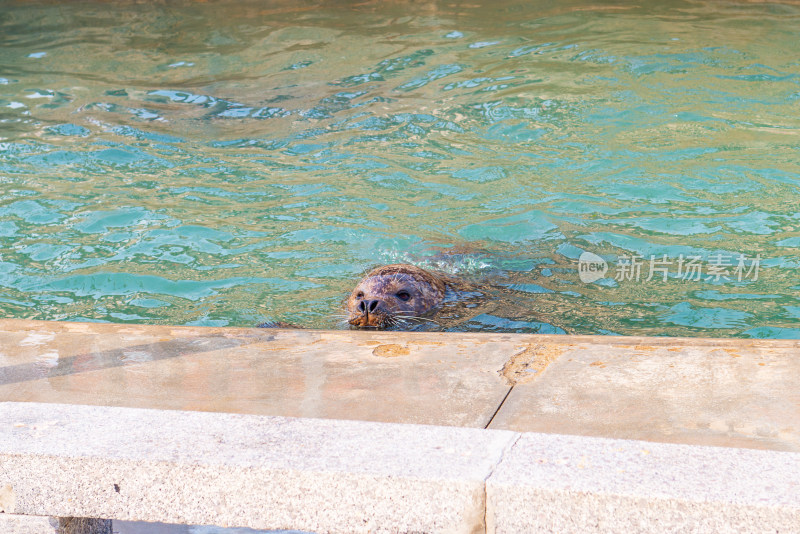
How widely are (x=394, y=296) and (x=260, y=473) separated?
123 inches

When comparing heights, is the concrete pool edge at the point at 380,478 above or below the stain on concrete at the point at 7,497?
above

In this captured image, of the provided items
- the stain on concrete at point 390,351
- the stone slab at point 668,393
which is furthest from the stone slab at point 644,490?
the stain on concrete at point 390,351

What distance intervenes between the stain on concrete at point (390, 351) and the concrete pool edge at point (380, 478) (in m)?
Result: 0.98

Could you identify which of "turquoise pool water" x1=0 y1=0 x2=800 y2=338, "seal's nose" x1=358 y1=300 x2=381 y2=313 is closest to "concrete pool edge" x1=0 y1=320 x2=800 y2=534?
"seal's nose" x1=358 y1=300 x2=381 y2=313

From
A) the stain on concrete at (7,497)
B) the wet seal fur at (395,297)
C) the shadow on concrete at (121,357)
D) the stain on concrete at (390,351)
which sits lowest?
the wet seal fur at (395,297)

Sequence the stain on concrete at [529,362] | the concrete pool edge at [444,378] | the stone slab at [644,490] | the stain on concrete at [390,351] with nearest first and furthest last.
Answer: the stone slab at [644,490]
the concrete pool edge at [444,378]
the stain on concrete at [529,362]
the stain on concrete at [390,351]

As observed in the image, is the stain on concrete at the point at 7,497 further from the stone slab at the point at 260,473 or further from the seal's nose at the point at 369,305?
the seal's nose at the point at 369,305

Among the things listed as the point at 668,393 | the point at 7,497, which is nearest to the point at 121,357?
the point at 7,497

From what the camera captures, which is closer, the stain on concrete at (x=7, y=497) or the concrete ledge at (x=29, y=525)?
the stain on concrete at (x=7, y=497)

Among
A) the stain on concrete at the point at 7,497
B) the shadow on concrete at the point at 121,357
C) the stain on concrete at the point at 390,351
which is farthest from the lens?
the stain on concrete at the point at 390,351

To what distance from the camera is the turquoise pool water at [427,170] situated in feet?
20.5

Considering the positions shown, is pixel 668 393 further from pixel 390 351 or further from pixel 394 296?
pixel 394 296

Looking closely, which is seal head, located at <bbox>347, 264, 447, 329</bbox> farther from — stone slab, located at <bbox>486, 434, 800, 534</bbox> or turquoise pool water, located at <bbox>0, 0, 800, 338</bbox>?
stone slab, located at <bbox>486, 434, 800, 534</bbox>

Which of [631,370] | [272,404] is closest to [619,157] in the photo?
[631,370]
